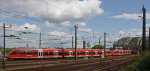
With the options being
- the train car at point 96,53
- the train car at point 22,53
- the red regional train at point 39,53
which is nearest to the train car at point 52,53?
the red regional train at point 39,53

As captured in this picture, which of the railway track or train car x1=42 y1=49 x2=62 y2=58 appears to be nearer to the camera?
the railway track

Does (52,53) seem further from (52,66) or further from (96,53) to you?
(52,66)

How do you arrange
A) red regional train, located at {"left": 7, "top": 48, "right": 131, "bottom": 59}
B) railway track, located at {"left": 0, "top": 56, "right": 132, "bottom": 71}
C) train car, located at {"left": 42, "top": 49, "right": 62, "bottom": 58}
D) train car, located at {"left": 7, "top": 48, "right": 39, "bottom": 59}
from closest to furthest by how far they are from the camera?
railway track, located at {"left": 0, "top": 56, "right": 132, "bottom": 71} → train car, located at {"left": 7, "top": 48, "right": 39, "bottom": 59} → red regional train, located at {"left": 7, "top": 48, "right": 131, "bottom": 59} → train car, located at {"left": 42, "top": 49, "right": 62, "bottom": 58}

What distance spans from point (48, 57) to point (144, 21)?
48925mm

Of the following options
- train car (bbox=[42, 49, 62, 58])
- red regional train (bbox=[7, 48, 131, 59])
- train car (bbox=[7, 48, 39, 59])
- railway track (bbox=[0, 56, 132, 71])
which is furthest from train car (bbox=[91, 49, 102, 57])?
railway track (bbox=[0, 56, 132, 71])

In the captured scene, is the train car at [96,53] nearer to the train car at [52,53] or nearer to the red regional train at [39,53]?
the red regional train at [39,53]

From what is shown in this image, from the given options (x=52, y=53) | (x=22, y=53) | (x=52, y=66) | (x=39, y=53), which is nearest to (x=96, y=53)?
(x=52, y=53)

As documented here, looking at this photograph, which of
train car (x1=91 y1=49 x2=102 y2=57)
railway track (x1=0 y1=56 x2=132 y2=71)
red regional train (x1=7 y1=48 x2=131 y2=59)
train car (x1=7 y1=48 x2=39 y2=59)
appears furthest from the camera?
train car (x1=91 y1=49 x2=102 y2=57)

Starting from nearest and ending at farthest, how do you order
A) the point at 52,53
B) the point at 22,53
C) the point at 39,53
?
1. the point at 22,53
2. the point at 39,53
3. the point at 52,53

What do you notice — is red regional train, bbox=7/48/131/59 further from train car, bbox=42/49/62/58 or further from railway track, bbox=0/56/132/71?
railway track, bbox=0/56/132/71

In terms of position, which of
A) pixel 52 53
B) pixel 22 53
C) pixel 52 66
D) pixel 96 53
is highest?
pixel 22 53

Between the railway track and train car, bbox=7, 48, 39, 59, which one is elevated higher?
train car, bbox=7, 48, 39, 59

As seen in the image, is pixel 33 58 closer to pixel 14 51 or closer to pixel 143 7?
pixel 14 51

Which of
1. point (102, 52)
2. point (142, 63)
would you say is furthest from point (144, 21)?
point (102, 52)
